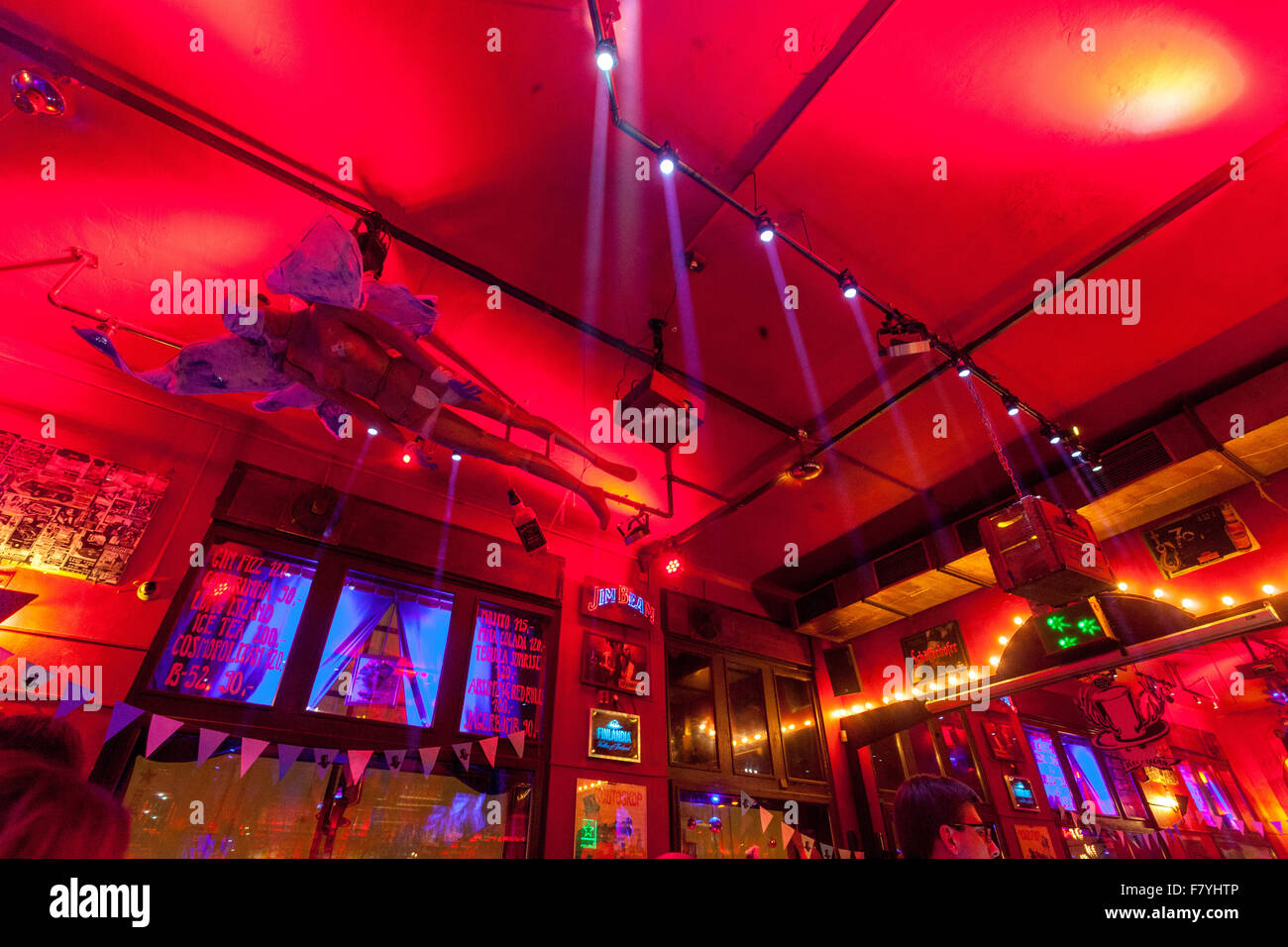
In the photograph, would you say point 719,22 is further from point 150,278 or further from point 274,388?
point 150,278

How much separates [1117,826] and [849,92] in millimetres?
9335

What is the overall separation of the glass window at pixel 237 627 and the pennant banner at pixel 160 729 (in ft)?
0.88

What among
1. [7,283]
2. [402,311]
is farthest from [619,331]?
[7,283]

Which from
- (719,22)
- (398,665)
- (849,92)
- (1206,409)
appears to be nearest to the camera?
(719,22)

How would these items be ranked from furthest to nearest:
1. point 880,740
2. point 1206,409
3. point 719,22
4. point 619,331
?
point 880,740 < point 1206,409 < point 619,331 < point 719,22

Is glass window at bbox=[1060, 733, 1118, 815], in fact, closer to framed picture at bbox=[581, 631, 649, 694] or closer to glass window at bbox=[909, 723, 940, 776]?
glass window at bbox=[909, 723, 940, 776]

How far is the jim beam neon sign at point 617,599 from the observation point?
19.3 ft

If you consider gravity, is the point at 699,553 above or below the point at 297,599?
above

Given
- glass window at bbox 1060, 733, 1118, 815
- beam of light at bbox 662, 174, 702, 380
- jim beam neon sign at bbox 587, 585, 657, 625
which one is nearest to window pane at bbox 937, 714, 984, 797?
glass window at bbox 1060, 733, 1118, 815

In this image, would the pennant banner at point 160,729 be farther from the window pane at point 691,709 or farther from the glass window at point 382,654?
the window pane at point 691,709

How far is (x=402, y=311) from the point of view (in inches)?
120

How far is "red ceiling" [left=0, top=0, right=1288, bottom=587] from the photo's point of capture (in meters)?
2.94

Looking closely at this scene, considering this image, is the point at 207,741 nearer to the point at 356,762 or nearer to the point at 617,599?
the point at 356,762

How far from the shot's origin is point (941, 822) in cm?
256
